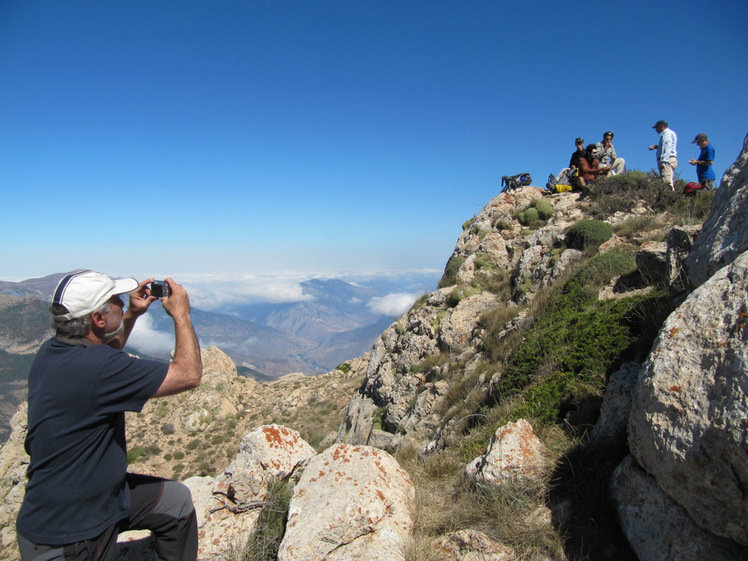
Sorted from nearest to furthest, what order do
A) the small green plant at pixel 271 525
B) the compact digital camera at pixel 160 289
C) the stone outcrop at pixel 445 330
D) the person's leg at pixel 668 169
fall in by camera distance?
1. the compact digital camera at pixel 160 289
2. the small green plant at pixel 271 525
3. the stone outcrop at pixel 445 330
4. the person's leg at pixel 668 169

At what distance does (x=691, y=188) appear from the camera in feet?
40.2

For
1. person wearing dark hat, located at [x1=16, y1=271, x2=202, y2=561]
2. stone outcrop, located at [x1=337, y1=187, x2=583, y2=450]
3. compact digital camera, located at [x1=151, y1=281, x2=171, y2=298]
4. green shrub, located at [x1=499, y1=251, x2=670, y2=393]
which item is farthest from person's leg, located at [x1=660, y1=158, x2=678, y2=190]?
person wearing dark hat, located at [x1=16, y1=271, x2=202, y2=561]

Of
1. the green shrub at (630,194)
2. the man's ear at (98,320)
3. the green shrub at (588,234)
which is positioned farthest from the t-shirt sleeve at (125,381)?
the green shrub at (630,194)

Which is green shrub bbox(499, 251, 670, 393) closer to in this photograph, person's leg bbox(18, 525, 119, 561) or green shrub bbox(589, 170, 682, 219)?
person's leg bbox(18, 525, 119, 561)

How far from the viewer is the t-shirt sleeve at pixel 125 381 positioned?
107 inches

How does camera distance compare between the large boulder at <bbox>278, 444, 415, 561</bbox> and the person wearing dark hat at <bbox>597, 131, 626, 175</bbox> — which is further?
the person wearing dark hat at <bbox>597, 131, 626, 175</bbox>

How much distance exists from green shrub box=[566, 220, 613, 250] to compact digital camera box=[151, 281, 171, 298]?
1105cm

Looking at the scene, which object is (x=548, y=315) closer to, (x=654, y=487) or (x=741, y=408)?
(x=654, y=487)

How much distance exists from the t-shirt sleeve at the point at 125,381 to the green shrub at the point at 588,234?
1140cm

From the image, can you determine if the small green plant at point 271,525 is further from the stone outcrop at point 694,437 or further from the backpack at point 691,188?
the backpack at point 691,188

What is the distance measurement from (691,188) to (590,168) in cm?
487

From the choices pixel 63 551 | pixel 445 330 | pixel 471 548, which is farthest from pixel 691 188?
pixel 63 551

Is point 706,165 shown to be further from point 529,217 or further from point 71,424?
point 71,424

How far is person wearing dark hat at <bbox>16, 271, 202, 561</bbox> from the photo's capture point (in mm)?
2691
